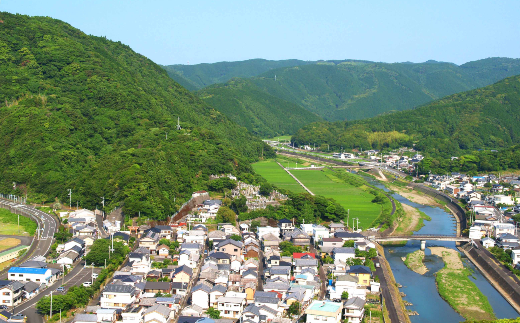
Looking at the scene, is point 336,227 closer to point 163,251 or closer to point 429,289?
point 429,289

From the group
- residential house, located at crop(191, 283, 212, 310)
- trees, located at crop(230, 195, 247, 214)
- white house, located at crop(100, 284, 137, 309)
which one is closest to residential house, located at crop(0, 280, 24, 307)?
white house, located at crop(100, 284, 137, 309)

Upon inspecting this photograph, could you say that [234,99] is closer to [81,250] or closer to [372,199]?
[372,199]

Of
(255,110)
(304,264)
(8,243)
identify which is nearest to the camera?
(304,264)

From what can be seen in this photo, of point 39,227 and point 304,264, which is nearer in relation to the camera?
point 304,264

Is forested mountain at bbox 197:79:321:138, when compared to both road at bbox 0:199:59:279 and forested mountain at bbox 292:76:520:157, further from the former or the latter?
road at bbox 0:199:59:279

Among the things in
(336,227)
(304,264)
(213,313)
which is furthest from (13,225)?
(336,227)

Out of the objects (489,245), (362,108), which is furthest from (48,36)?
(362,108)
